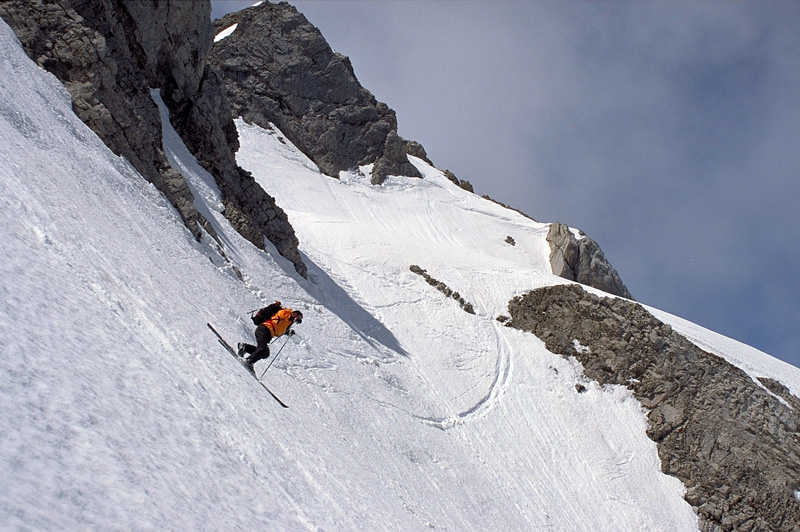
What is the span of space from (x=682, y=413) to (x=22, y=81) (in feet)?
91.2

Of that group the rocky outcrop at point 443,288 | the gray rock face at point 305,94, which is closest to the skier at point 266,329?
the rocky outcrop at point 443,288

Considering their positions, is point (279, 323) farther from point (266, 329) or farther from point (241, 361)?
point (241, 361)

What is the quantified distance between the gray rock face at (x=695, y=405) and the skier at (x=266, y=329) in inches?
747

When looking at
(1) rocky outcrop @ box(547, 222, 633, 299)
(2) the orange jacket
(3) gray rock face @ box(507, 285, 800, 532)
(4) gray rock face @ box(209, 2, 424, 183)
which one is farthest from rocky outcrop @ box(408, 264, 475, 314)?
(4) gray rock face @ box(209, 2, 424, 183)

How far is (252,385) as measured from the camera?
10.2 meters

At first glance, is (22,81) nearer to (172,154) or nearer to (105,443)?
(172,154)

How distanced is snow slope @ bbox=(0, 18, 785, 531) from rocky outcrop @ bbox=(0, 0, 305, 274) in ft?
2.95

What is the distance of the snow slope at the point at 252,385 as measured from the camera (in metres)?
5.02

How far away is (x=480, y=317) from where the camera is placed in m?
28.5

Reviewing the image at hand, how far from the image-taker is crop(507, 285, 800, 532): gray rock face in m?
23.0

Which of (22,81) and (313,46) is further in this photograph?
(313,46)

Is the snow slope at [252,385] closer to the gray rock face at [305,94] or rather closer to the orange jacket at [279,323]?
the orange jacket at [279,323]

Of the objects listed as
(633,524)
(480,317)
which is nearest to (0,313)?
(633,524)

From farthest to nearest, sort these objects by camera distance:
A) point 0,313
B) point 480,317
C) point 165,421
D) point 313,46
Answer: point 313,46, point 480,317, point 165,421, point 0,313
